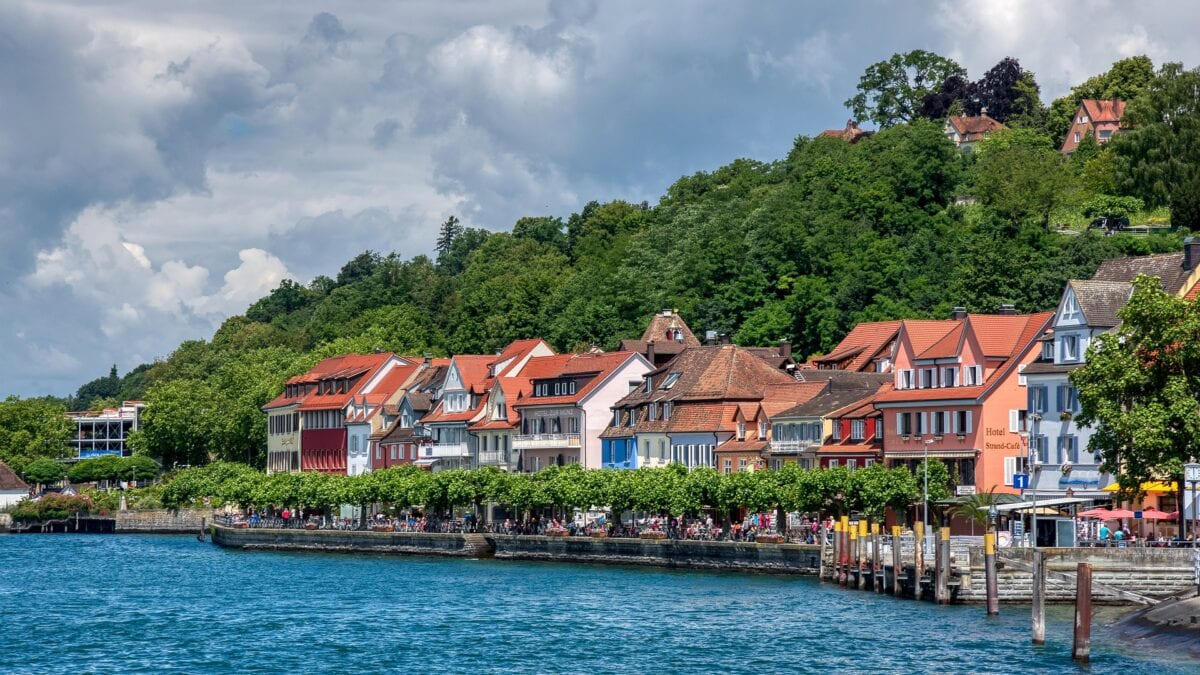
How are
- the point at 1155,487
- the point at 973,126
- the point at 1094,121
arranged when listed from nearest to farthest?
the point at 1155,487, the point at 1094,121, the point at 973,126

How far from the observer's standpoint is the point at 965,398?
3622 inches

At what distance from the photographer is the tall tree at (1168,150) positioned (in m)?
140

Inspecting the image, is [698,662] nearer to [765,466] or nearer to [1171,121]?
[765,466]

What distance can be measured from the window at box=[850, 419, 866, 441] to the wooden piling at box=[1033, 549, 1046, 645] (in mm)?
43627

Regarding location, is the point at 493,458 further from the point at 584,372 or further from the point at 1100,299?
the point at 1100,299

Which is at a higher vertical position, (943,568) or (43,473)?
(43,473)

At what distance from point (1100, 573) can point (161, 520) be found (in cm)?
11095

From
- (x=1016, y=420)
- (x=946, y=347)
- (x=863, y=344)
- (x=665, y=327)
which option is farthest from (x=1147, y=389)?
(x=665, y=327)

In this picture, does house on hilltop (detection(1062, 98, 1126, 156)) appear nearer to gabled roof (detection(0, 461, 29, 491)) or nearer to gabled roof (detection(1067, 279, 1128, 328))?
gabled roof (detection(1067, 279, 1128, 328))

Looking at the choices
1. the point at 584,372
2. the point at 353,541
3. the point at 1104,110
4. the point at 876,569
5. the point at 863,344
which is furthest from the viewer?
the point at 1104,110

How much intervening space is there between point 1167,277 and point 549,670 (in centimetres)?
4287

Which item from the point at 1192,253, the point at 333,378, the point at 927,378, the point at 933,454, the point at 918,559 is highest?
the point at 1192,253

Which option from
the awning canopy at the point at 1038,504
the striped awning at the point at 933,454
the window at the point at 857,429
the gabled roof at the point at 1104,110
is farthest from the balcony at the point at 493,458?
the gabled roof at the point at 1104,110

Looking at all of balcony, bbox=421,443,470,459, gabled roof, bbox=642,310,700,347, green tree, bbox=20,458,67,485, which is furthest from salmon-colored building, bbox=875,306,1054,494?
green tree, bbox=20,458,67,485
